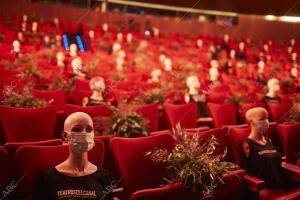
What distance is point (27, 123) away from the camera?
2641mm

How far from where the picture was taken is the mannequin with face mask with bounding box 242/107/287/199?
7.67ft

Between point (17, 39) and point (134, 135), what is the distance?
5.46 meters

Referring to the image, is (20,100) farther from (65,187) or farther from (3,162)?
(65,187)

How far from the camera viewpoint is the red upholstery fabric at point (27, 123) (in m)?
2.58

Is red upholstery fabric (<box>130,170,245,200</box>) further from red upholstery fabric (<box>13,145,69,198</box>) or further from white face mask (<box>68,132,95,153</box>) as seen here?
red upholstery fabric (<box>13,145,69,198</box>)

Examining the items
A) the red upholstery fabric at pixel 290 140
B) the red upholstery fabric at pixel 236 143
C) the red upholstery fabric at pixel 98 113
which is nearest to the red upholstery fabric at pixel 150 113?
the red upholstery fabric at pixel 98 113

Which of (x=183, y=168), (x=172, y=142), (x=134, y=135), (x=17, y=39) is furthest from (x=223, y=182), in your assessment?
(x=17, y=39)

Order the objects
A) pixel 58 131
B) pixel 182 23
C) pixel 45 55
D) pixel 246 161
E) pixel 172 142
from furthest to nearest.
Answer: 1. pixel 182 23
2. pixel 45 55
3. pixel 58 131
4. pixel 246 161
5. pixel 172 142

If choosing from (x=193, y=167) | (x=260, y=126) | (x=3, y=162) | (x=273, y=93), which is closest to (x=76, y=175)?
(x=3, y=162)

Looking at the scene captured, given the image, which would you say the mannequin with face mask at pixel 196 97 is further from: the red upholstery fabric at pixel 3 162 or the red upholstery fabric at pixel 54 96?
the red upholstery fabric at pixel 3 162

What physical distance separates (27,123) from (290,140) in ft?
7.17

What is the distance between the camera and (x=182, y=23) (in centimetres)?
1176

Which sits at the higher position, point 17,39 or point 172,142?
point 17,39

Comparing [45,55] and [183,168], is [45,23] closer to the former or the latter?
[45,55]
